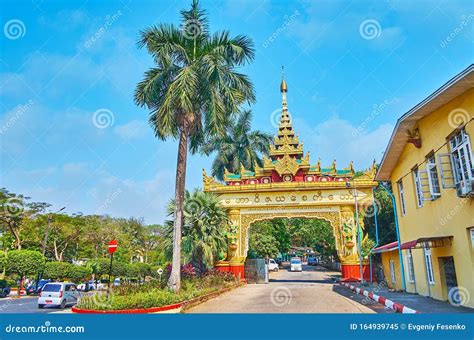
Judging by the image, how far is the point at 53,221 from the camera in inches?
1560

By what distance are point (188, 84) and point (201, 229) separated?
7659 millimetres

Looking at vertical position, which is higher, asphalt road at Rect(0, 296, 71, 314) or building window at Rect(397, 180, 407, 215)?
building window at Rect(397, 180, 407, 215)

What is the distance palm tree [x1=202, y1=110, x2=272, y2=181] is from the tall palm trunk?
54.8 feet

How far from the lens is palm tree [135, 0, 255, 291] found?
1358cm

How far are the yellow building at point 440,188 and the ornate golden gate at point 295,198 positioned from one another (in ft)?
23.5

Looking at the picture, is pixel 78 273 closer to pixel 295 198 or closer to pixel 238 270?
pixel 238 270

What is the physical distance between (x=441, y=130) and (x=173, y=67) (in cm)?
989

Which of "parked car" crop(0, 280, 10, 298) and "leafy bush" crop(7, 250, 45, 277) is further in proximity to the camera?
"leafy bush" crop(7, 250, 45, 277)

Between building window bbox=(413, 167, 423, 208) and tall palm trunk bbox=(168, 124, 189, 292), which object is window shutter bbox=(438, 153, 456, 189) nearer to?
building window bbox=(413, 167, 423, 208)

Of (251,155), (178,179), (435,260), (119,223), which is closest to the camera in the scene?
(435,260)

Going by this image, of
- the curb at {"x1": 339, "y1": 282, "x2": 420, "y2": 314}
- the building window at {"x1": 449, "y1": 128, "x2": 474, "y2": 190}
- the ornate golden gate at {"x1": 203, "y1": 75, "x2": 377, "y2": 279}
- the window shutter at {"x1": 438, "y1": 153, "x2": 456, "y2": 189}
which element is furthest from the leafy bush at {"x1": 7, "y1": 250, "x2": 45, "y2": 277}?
the building window at {"x1": 449, "y1": 128, "x2": 474, "y2": 190}

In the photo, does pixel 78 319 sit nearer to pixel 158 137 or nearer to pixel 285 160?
pixel 158 137

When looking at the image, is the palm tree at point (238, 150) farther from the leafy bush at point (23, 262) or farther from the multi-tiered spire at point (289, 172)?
the leafy bush at point (23, 262)

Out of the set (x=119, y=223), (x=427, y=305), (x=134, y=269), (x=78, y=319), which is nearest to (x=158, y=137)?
(x=78, y=319)
